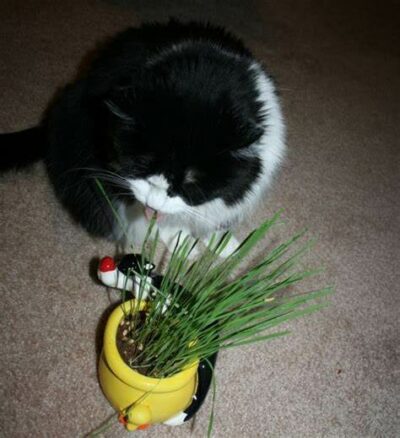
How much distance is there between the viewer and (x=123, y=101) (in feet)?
2.32

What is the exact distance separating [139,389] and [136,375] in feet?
0.08

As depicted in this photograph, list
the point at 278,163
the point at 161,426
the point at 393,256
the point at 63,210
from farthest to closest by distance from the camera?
the point at 393,256
the point at 63,210
the point at 278,163
the point at 161,426

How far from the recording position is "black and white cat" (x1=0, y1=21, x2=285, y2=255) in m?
0.70

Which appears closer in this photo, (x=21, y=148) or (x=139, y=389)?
(x=139, y=389)

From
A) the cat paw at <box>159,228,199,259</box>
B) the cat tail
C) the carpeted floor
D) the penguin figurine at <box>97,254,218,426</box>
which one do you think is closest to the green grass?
the penguin figurine at <box>97,254,218,426</box>

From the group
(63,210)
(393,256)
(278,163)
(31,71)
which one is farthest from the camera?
(31,71)

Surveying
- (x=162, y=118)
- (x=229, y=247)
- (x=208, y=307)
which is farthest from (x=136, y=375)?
(x=229, y=247)

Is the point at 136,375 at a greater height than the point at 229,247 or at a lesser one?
greater

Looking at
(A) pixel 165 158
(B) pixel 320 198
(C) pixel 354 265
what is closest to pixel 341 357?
(C) pixel 354 265

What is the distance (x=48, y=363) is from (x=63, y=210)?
1.35 feet

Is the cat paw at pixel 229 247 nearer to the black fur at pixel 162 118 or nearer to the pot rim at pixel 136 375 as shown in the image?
the black fur at pixel 162 118

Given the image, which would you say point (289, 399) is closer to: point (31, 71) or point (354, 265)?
point (354, 265)

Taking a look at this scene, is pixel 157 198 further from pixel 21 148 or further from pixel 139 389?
pixel 21 148

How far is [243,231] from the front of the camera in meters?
1.24
